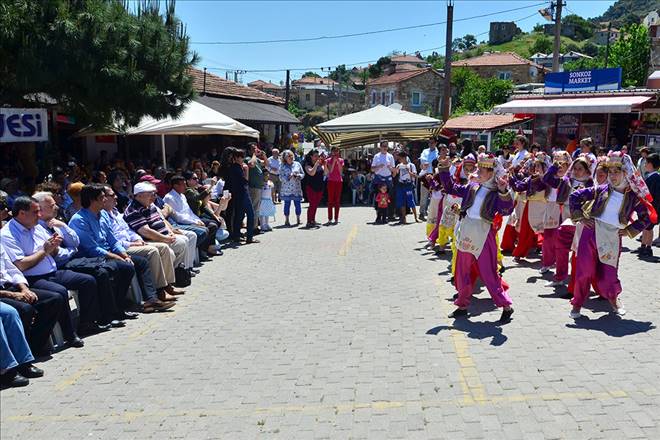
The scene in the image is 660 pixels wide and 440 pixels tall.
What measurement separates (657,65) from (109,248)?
962 inches

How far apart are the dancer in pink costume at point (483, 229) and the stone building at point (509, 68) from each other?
77.2 m

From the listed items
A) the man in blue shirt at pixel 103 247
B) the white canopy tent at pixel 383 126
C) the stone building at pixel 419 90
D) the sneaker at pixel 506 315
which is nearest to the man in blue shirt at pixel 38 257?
the man in blue shirt at pixel 103 247

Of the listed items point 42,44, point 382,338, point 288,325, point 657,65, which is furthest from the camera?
point 657,65

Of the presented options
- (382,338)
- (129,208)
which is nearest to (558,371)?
(382,338)

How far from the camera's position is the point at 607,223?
6629mm

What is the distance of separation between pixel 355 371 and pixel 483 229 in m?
2.25

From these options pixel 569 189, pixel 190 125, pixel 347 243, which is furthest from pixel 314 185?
pixel 569 189

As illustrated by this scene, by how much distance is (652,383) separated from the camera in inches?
197

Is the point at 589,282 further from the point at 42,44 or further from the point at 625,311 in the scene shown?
the point at 42,44

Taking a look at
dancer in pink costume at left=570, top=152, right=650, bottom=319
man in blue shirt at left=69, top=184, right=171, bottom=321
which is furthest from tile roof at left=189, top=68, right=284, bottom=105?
dancer in pink costume at left=570, top=152, right=650, bottom=319

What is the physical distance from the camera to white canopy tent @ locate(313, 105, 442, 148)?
18.5 meters

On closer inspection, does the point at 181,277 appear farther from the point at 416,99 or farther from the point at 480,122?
the point at 416,99

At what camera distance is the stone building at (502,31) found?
142250 millimetres

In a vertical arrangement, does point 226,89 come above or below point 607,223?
above
